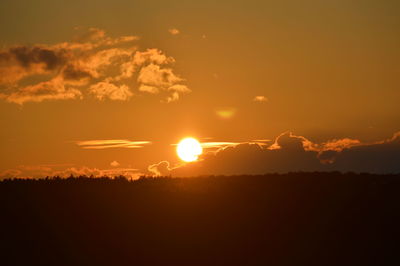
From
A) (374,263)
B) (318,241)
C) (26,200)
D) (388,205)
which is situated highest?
(26,200)

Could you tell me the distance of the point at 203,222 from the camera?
27.9 metres

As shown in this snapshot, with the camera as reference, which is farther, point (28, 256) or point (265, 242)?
point (265, 242)

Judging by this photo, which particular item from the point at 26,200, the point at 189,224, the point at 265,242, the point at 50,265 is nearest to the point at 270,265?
the point at 265,242

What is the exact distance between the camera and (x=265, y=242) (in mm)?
26703

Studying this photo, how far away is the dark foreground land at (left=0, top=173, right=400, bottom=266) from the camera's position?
2561 centimetres

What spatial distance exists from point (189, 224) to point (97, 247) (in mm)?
4797

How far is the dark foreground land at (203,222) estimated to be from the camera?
25609mm

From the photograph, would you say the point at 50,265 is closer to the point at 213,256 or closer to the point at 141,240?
the point at 141,240

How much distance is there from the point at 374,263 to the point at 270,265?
485 cm

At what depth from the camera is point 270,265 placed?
25.4 m

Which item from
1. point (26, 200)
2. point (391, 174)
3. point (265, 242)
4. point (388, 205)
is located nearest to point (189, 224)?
point (265, 242)

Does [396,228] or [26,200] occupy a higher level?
[26,200]

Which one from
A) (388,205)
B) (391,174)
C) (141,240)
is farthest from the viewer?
(391,174)

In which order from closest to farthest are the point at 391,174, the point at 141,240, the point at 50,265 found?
the point at 50,265 < the point at 141,240 < the point at 391,174
